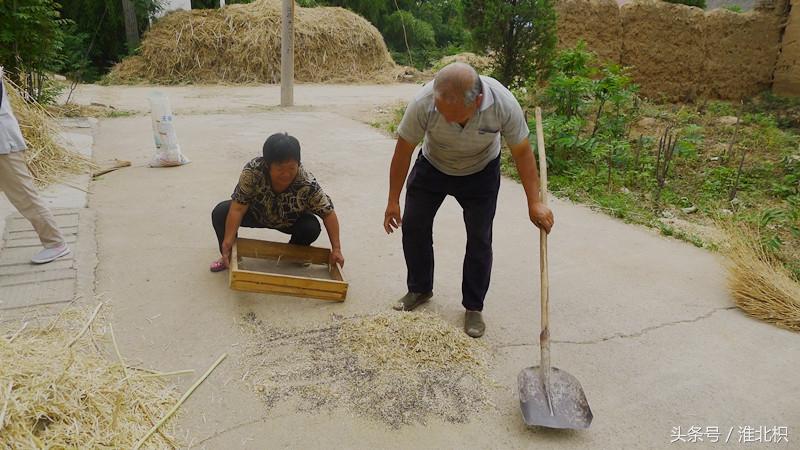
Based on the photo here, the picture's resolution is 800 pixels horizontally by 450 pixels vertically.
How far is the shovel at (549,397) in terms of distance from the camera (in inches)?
87.4

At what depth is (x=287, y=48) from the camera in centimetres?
923

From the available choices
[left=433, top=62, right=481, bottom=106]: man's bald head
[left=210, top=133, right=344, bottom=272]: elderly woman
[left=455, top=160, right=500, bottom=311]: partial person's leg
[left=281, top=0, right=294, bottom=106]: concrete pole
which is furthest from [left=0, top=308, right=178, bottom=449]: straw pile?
[left=281, top=0, right=294, bottom=106]: concrete pole

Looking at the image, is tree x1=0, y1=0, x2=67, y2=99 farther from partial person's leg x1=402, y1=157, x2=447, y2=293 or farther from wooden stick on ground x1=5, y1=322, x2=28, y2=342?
partial person's leg x1=402, y1=157, x2=447, y2=293

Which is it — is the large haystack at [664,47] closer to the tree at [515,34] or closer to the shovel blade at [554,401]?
the tree at [515,34]

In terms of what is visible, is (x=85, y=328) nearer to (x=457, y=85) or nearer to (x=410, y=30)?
(x=457, y=85)

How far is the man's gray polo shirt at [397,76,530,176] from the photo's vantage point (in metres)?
2.46

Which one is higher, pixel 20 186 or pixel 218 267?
pixel 20 186

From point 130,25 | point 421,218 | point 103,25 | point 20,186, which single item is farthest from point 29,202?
point 103,25

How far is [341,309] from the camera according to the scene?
308cm

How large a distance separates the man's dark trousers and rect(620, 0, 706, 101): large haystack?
250 inches

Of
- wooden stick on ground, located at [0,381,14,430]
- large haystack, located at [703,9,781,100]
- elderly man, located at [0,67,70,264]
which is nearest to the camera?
wooden stick on ground, located at [0,381,14,430]

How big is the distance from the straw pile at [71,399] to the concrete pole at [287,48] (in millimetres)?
7574

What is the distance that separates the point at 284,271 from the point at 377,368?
1212mm

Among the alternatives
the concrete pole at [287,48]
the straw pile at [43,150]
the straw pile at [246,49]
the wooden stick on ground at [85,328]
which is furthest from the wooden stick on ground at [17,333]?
the straw pile at [246,49]
